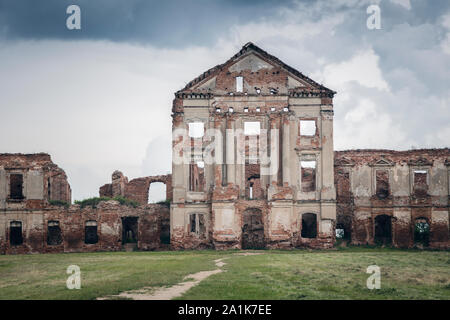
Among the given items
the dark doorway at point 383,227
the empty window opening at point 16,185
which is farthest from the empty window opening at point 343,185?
the empty window opening at point 16,185

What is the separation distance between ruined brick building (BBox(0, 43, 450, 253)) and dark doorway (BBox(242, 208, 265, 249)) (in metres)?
0.06

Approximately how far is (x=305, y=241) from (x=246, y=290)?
16603mm

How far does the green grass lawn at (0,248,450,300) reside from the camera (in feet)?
43.3

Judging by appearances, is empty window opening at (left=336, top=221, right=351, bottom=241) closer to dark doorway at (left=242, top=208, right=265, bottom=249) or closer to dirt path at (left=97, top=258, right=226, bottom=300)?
dark doorway at (left=242, top=208, right=265, bottom=249)

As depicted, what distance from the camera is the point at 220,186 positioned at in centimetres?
2950

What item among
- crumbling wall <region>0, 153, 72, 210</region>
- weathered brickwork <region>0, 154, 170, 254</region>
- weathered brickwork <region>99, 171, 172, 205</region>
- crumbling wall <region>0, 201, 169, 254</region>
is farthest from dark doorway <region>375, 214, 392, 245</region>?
crumbling wall <region>0, 153, 72, 210</region>

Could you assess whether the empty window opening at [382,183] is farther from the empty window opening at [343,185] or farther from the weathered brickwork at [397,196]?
the empty window opening at [343,185]

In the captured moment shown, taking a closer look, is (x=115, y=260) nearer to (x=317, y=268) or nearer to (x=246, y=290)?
(x=317, y=268)

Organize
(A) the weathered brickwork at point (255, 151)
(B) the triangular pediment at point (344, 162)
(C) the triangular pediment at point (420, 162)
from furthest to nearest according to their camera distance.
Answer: (B) the triangular pediment at point (344, 162) < (C) the triangular pediment at point (420, 162) < (A) the weathered brickwork at point (255, 151)

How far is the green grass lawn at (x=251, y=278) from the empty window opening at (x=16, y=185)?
10260 mm

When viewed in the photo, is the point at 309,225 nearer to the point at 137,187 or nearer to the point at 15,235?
the point at 137,187

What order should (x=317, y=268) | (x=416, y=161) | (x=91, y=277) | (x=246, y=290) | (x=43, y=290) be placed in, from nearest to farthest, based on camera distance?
(x=246, y=290)
(x=43, y=290)
(x=91, y=277)
(x=317, y=268)
(x=416, y=161)

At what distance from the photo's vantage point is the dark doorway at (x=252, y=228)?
103 ft

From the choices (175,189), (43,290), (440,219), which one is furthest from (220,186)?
(43,290)
